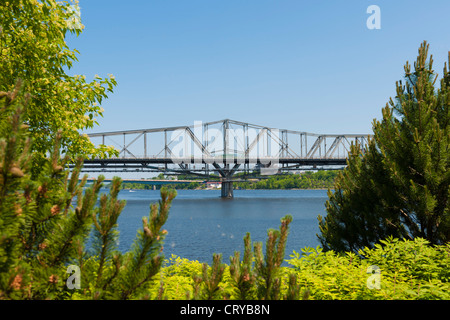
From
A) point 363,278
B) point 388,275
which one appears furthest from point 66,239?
point 388,275

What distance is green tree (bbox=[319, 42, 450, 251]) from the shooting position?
8359 mm

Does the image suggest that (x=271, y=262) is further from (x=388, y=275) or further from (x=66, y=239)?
(x=388, y=275)

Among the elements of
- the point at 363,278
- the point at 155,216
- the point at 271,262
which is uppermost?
the point at 155,216

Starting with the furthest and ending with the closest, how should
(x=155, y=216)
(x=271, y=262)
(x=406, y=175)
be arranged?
(x=406, y=175) → (x=271, y=262) → (x=155, y=216)

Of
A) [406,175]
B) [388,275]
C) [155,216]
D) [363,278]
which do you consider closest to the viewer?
[155,216]

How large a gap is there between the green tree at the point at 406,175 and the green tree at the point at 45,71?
8.29 metres

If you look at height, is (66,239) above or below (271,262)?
above

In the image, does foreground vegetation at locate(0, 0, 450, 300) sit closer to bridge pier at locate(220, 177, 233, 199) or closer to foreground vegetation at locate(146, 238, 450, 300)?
foreground vegetation at locate(146, 238, 450, 300)

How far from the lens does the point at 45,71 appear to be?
358 inches

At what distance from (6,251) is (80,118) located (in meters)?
7.91

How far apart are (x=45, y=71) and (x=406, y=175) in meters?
10.2

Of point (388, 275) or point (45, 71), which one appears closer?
point (388, 275)

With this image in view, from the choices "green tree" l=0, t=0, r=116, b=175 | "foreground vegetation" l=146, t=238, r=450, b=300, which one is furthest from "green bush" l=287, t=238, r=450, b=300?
"green tree" l=0, t=0, r=116, b=175

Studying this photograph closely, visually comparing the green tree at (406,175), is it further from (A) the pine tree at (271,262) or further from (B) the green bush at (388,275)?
(A) the pine tree at (271,262)
